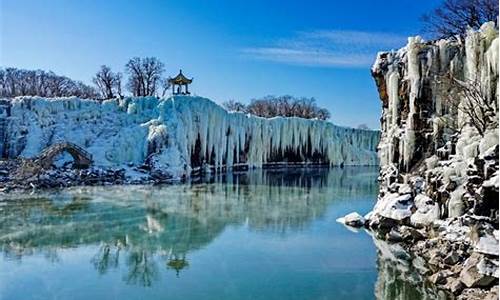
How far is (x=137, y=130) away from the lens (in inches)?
1051

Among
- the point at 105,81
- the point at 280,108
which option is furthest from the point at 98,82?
the point at 280,108

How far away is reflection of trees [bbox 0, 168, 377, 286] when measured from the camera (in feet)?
33.8

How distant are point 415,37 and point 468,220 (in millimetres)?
6872

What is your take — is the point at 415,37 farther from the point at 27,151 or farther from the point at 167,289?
the point at 27,151

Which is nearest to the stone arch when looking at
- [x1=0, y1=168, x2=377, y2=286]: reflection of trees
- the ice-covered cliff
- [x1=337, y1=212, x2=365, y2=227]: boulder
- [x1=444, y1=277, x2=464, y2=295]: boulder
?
the ice-covered cliff

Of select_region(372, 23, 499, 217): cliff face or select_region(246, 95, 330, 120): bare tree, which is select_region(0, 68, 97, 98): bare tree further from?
select_region(372, 23, 499, 217): cliff face

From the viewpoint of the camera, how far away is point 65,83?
43.5 metres

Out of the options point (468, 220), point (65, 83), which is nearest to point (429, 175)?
point (468, 220)

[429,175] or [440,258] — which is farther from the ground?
[429,175]

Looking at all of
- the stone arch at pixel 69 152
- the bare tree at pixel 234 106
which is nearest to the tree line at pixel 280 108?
the bare tree at pixel 234 106

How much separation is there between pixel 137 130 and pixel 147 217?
13.2 m

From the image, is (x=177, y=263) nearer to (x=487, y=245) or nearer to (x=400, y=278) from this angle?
(x=400, y=278)

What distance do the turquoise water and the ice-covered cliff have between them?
23.4ft

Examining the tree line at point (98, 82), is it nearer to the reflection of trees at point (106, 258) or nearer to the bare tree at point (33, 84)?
the bare tree at point (33, 84)
